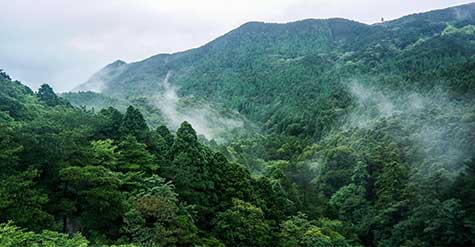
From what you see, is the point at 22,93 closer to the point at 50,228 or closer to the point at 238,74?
the point at 50,228

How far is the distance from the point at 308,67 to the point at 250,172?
3365 inches

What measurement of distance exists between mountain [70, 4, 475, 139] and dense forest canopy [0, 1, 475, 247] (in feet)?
4.08

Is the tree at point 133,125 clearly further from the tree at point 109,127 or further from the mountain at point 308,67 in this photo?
the mountain at point 308,67

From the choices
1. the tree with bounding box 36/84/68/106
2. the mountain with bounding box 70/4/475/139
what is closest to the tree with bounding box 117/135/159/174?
the tree with bounding box 36/84/68/106

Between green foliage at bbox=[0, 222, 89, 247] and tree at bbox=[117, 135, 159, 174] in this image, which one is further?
tree at bbox=[117, 135, 159, 174]

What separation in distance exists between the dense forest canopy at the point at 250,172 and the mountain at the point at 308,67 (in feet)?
4.08

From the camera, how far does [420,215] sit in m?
35.8

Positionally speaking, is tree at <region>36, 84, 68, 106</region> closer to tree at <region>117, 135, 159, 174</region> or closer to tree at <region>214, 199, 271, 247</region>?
tree at <region>117, 135, 159, 174</region>

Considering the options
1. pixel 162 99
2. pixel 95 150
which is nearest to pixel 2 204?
pixel 95 150

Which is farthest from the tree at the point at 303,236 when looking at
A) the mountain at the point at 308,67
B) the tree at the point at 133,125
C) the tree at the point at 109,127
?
the mountain at the point at 308,67

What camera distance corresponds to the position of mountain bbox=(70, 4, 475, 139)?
87356 millimetres

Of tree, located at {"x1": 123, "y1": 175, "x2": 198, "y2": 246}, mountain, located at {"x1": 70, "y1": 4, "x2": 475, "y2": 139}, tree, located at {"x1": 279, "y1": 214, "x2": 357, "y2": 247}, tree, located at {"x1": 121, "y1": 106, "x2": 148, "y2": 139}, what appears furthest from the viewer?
mountain, located at {"x1": 70, "y1": 4, "x2": 475, "y2": 139}

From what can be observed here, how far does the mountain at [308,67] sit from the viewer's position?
8736 centimetres

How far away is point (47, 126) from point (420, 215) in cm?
2399
